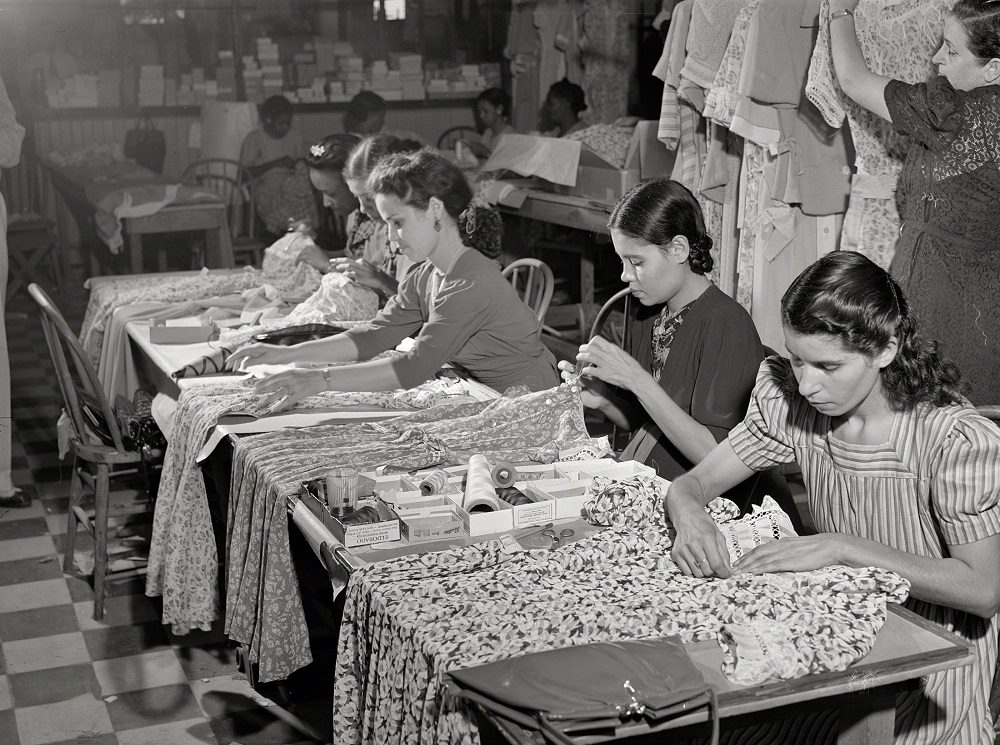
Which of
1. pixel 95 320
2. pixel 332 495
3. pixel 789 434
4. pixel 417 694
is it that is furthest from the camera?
pixel 95 320

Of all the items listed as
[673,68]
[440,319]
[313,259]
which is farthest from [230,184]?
[440,319]

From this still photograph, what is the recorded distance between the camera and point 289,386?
3283 millimetres

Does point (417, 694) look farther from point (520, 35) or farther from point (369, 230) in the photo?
point (520, 35)

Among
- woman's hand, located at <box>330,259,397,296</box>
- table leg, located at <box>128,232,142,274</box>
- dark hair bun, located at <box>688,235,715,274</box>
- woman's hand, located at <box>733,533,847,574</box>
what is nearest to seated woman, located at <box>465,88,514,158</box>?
table leg, located at <box>128,232,142,274</box>

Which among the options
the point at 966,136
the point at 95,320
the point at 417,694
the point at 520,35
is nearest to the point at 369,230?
the point at 95,320

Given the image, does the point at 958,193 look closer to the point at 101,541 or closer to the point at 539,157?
the point at 101,541

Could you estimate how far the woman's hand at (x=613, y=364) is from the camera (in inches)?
108

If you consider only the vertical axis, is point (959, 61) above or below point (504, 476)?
above

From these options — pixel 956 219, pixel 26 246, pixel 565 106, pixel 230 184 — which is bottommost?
pixel 26 246

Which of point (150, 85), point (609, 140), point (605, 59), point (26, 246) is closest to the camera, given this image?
point (609, 140)

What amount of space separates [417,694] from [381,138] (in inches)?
121

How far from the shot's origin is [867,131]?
12.7 ft

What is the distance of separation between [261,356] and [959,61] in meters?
2.24

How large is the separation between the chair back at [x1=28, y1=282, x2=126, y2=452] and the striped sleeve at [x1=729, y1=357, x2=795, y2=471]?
228cm
